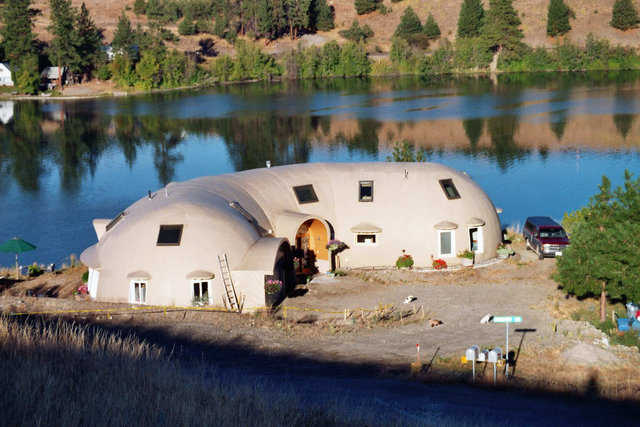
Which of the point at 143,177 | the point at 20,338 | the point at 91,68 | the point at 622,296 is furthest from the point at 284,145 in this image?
the point at 91,68

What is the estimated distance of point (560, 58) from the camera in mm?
139625

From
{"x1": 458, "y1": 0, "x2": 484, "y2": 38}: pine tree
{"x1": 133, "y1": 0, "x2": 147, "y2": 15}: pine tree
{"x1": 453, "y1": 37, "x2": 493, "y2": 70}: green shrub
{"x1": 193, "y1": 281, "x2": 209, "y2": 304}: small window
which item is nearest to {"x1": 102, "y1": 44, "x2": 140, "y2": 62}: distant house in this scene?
{"x1": 133, "y1": 0, "x2": 147, "y2": 15}: pine tree

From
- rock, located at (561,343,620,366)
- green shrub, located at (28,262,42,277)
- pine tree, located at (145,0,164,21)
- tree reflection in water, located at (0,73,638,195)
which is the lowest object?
green shrub, located at (28,262,42,277)

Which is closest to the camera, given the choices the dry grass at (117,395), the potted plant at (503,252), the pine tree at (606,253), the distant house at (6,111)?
the dry grass at (117,395)

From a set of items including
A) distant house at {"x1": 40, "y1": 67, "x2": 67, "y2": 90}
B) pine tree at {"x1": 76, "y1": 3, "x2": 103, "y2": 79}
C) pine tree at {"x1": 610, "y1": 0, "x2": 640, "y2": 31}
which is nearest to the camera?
distant house at {"x1": 40, "y1": 67, "x2": 67, "y2": 90}

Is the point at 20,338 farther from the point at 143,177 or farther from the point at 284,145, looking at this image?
the point at 284,145

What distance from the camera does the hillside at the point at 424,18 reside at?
144 meters

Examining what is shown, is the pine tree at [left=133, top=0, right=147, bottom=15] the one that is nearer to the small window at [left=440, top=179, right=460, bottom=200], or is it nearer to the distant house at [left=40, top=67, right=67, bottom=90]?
the distant house at [left=40, top=67, right=67, bottom=90]

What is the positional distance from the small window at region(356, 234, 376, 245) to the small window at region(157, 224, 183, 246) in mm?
9651

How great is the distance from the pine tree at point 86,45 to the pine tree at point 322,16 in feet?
151

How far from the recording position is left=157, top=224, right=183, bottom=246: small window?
31275 millimetres

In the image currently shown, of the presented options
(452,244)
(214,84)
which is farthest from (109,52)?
(452,244)

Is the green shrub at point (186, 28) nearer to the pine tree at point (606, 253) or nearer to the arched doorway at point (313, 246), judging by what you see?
the arched doorway at point (313, 246)

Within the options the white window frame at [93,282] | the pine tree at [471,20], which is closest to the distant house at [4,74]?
the pine tree at [471,20]
